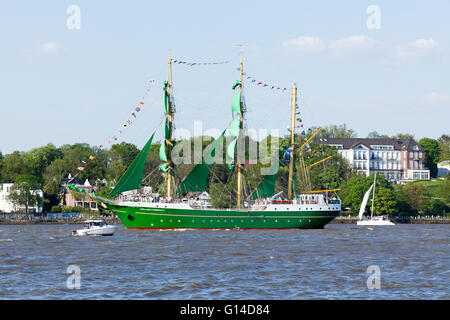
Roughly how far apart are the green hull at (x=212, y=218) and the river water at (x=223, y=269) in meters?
18.5

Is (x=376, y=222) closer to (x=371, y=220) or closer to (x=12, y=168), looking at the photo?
(x=371, y=220)

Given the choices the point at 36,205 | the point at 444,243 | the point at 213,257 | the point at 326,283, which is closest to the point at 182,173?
the point at 36,205

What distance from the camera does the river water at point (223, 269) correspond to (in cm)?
3466

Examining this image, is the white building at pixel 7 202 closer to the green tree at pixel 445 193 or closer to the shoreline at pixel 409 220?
the shoreline at pixel 409 220

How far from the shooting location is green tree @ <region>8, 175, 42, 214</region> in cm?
13438

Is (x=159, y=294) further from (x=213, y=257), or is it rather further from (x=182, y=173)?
(x=182, y=173)

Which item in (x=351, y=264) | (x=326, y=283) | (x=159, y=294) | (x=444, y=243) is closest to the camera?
(x=159, y=294)

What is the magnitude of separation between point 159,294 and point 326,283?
921 centimetres

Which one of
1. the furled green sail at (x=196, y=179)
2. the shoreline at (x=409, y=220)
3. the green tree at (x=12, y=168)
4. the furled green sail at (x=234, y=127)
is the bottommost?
the shoreline at (x=409, y=220)

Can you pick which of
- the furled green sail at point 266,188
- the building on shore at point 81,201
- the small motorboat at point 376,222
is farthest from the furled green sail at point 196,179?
the building on shore at point 81,201

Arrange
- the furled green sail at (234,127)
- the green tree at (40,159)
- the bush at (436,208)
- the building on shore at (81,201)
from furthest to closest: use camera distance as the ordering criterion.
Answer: the green tree at (40,159)
the building on shore at (81,201)
the bush at (436,208)
the furled green sail at (234,127)

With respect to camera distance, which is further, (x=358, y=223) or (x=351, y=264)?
(x=358, y=223)

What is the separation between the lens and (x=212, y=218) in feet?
297

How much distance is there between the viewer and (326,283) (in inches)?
1486
